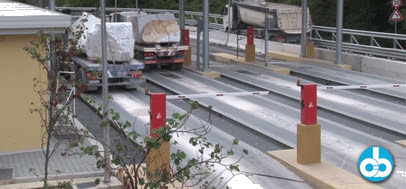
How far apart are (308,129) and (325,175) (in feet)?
Result: 2.85

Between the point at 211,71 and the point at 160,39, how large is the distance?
2349 millimetres

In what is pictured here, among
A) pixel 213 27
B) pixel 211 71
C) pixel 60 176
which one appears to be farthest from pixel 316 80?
pixel 213 27

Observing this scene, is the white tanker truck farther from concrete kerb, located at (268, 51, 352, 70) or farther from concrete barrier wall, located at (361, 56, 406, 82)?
concrete barrier wall, located at (361, 56, 406, 82)

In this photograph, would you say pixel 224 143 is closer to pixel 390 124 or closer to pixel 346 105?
pixel 390 124

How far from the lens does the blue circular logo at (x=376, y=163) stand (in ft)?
28.4

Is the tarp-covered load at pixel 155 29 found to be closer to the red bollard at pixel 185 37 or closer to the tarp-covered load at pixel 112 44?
the red bollard at pixel 185 37

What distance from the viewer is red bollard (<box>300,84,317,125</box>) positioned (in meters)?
11.6

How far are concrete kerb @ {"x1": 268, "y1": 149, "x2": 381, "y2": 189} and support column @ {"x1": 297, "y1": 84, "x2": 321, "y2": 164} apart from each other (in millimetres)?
177

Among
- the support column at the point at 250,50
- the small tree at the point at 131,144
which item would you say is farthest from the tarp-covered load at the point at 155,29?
the small tree at the point at 131,144

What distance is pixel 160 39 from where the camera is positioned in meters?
26.1

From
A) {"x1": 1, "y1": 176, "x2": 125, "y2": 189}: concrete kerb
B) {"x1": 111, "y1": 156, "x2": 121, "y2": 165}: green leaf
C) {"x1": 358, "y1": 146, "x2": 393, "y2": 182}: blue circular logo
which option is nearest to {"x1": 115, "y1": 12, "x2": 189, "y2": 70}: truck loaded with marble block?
{"x1": 1, "y1": 176, "x2": 125, "y2": 189}: concrete kerb

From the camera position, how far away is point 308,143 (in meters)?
11.8

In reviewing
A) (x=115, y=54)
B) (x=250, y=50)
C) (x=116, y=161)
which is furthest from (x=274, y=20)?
(x=116, y=161)

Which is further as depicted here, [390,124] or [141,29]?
[141,29]
